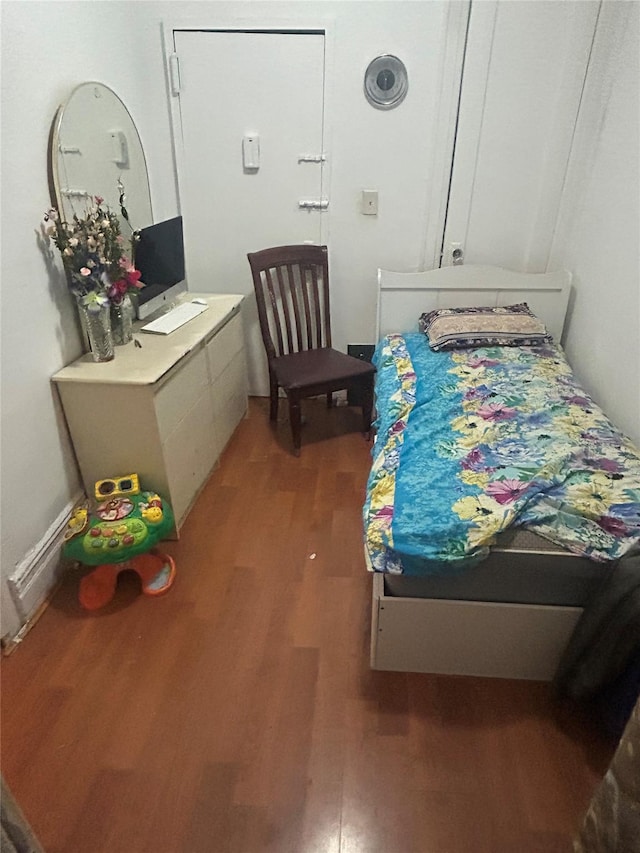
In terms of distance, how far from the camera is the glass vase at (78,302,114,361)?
2.05 m

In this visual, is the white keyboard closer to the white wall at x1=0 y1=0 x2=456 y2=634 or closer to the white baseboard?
the white wall at x1=0 y1=0 x2=456 y2=634

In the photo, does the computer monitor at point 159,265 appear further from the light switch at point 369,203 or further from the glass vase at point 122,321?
the light switch at point 369,203

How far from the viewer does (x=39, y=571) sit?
1.98 metres

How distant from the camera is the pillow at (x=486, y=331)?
107 inches

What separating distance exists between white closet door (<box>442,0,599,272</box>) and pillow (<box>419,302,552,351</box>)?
0.43 m

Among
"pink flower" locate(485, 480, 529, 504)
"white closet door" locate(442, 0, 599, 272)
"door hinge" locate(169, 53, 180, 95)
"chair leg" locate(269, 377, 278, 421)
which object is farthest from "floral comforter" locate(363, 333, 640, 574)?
"door hinge" locate(169, 53, 180, 95)

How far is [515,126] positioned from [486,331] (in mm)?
1051

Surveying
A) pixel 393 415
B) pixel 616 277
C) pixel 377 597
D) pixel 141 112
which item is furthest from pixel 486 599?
pixel 141 112

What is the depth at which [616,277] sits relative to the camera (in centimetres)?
238


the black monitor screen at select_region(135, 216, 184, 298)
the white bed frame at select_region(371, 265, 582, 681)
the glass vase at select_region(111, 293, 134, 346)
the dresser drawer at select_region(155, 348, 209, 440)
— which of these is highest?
the black monitor screen at select_region(135, 216, 184, 298)

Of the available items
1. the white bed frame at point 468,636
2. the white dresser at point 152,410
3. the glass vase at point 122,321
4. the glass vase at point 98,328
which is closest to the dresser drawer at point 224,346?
the white dresser at point 152,410

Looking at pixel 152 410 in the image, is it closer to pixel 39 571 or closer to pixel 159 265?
pixel 39 571

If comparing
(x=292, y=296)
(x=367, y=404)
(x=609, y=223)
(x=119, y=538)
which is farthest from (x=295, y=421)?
(x=609, y=223)

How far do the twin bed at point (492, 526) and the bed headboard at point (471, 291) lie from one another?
0.89 m
